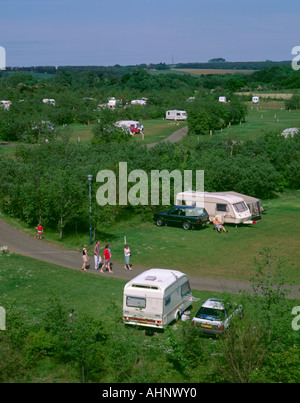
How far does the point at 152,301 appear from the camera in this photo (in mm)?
16875

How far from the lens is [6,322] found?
1498 centimetres

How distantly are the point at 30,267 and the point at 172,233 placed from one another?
32.8 ft

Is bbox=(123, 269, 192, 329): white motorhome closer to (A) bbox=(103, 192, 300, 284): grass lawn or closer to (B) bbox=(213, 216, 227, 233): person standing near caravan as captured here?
(A) bbox=(103, 192, 300, 284): grass lawn

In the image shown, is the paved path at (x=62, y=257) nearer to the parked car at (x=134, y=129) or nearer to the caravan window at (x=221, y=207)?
the caravan window at (x=221, y=207)

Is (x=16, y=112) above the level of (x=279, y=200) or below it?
above

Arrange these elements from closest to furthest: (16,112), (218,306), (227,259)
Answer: (218,306), (227,259), (16,112)

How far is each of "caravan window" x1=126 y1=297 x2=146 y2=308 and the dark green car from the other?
45.9 feet

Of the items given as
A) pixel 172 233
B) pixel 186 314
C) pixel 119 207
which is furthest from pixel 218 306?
pixel 119 207

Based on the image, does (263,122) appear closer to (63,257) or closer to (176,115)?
(176,115)

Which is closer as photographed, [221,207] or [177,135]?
[221,207]

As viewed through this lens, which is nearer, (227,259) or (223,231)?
(227,259)

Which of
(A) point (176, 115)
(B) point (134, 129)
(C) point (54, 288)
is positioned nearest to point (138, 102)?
(A) point (176, 115)

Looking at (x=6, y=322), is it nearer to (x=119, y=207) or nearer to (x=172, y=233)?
(x=172, y=233)

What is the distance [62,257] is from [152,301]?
398 inches
